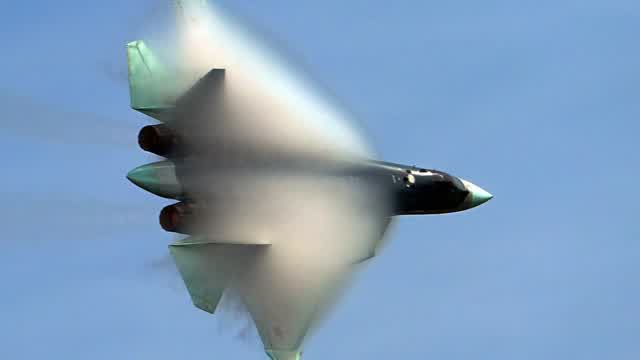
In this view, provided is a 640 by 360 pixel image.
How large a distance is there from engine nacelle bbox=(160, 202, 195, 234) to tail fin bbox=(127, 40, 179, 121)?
112 inches

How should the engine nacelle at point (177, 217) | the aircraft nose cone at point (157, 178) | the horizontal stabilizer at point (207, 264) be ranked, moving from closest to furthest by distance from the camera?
the aircraft nose cone at point (157, 178) < the engine nacelle at point (177, 217) < the horizontal stabilizer at point (207, 264)

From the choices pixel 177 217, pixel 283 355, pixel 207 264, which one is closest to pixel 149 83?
pixel 177 217

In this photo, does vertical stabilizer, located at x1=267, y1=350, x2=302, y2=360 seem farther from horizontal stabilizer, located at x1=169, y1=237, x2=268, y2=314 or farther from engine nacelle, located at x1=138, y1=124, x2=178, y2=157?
engine nacelle, located at x1=138, y1=124, x2=178, y2=157

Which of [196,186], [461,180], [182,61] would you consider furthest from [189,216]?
[461,180]

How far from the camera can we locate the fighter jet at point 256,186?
5362 centimetres

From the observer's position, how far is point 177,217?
5359cm

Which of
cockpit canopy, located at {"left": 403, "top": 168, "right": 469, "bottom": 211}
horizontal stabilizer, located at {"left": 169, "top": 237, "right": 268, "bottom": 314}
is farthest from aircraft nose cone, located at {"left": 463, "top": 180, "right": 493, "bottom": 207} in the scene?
horizontal stabilizer, located at {"left": 169, "top": 237, "right": 268, "bottom": 314}

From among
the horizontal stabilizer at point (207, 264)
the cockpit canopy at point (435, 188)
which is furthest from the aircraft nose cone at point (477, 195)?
the horizontal stabilizer at point (207, 264)

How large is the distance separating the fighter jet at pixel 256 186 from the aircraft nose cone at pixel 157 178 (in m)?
0.03

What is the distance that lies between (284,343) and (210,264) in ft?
12.8

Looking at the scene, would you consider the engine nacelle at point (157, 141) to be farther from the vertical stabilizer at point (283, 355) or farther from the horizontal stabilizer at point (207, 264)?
the vertical stabilizer at point (283, 355)

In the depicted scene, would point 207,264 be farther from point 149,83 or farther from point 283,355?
point 149,83

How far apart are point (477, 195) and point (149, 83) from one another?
1224 cm

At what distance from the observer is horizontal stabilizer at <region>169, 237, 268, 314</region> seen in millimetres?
54125
